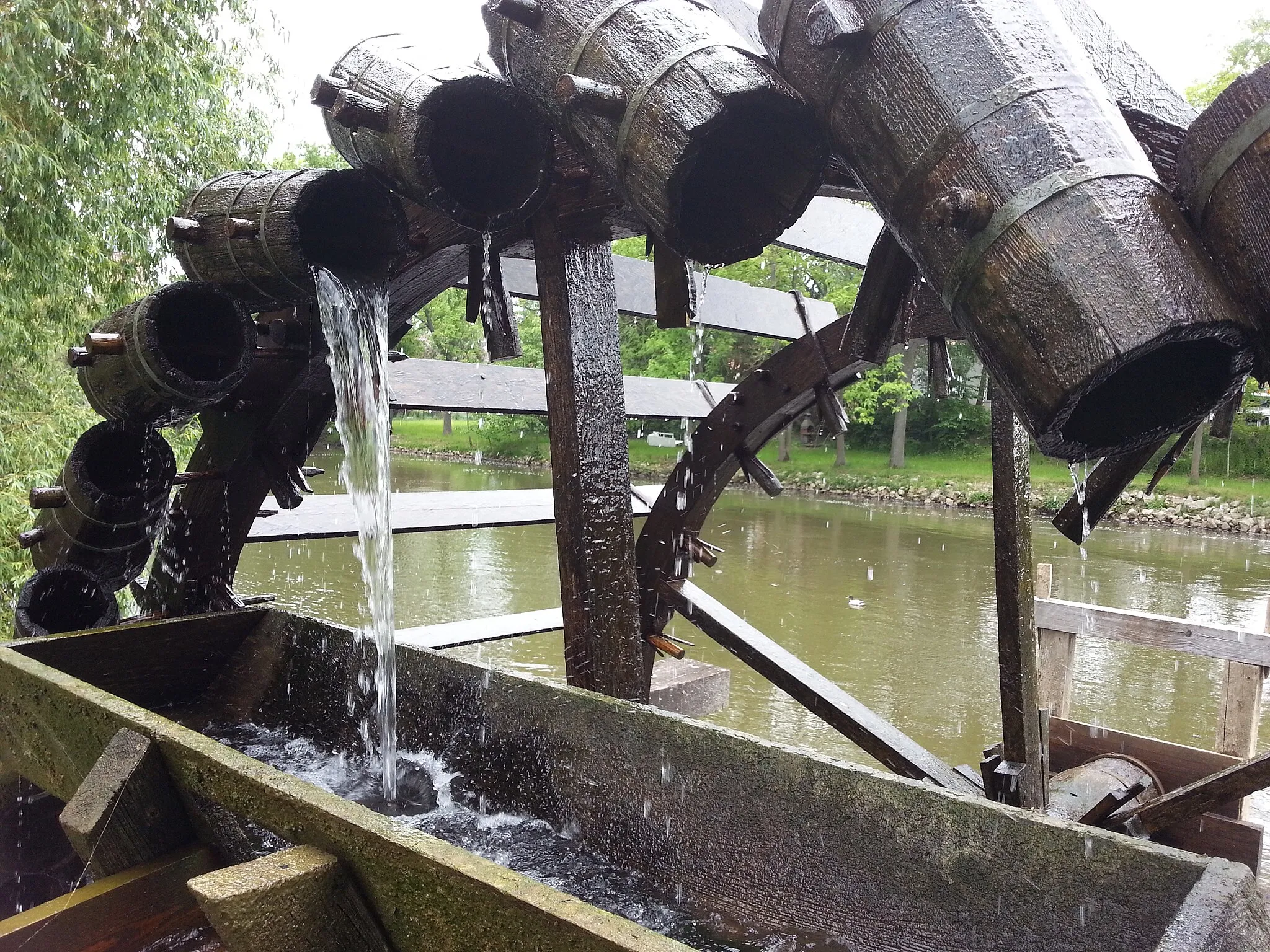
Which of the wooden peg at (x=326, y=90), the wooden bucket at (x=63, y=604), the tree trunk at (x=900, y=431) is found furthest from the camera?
the tree trunk at (x=900, y=431)

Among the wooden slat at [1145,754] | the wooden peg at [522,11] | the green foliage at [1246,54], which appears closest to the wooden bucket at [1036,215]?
the wooden peg at [522,11]

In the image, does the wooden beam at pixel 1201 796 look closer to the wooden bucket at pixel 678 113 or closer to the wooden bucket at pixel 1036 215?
the wooden bucket at pixel 1036 215

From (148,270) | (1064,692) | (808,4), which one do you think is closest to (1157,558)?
(1064,692)

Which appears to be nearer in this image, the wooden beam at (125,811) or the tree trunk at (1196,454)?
the wooden beam at (125,811)

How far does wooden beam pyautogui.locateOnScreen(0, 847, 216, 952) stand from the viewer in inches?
76.2

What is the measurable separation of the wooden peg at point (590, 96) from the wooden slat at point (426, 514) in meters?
2.61

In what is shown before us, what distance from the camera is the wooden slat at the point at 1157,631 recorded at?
4148 millimetres

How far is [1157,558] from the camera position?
15078 millimetres

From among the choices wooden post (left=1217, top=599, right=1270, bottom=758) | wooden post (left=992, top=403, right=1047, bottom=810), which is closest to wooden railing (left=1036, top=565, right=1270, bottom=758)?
wooden post (left=1217, top=599, right=1270, bottom=758)

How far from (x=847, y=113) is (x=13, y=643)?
3026mm

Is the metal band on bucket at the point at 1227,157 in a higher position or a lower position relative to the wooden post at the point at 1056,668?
higher

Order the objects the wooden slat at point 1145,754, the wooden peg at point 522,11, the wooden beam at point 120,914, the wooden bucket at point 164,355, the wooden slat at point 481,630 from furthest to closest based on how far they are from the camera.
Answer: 1. the wooden slat at point 481,630
2. the wooden slat at point 1145,754
3. the wooden bucket at point 164,355
4. the wooden peg at point 522,11
5. the wooden beam at point 120,914

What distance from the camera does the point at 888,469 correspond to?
25.8 meters

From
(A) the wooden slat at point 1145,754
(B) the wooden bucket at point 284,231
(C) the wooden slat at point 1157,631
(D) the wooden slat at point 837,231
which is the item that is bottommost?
(A) the wooden slat at point 1145,754
